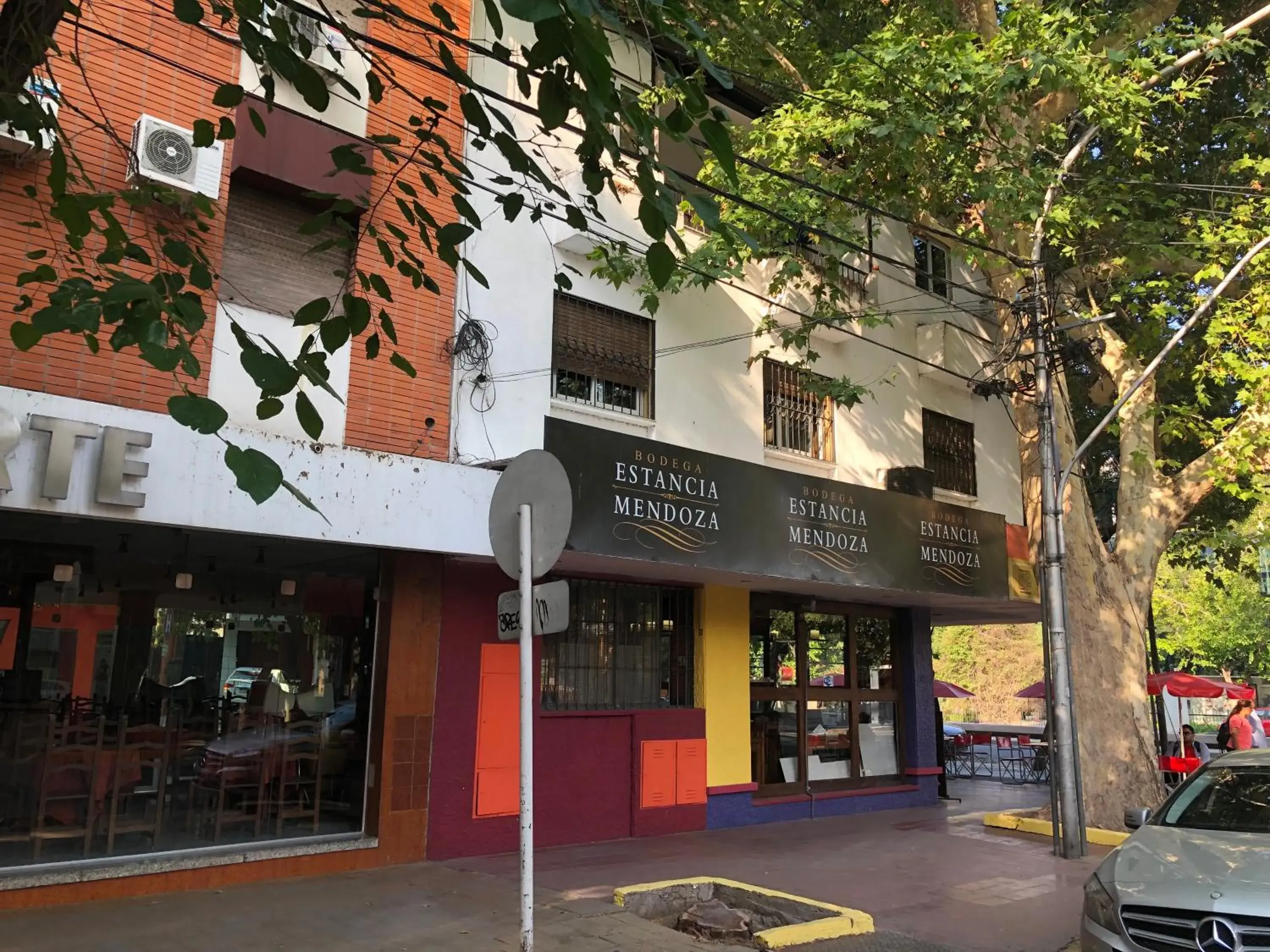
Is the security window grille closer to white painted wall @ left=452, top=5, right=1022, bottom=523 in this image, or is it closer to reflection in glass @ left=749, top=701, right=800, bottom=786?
white painted wall @ left=452, top=5, right=1022, bottom=523

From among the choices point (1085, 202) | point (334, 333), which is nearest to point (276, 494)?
point (334, 333)

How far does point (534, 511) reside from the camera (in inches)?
190

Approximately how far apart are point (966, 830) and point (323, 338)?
429 inches

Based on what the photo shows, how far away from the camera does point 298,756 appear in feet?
28.1

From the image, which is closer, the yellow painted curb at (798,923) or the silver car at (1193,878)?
the silver car at (1193,878)

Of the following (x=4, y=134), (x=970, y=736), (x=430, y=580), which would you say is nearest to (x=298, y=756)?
(x=430, y=580)

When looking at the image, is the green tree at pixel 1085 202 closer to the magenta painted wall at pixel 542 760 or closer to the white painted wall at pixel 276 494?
the white painted wall at pixel 276 494

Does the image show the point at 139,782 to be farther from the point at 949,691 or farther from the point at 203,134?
the point at 949,691

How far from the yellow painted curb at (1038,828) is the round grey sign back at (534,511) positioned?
823 centimetres

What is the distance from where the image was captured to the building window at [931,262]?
15.7 metres

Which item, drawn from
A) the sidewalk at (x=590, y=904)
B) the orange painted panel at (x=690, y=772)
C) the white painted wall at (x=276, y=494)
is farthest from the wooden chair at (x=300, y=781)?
the orange painted panel at (x=690, y=772)

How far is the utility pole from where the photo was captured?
10.1 metres

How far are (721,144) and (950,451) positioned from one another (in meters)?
12.6

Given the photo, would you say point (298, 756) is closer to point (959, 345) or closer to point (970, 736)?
point (959, 345)
